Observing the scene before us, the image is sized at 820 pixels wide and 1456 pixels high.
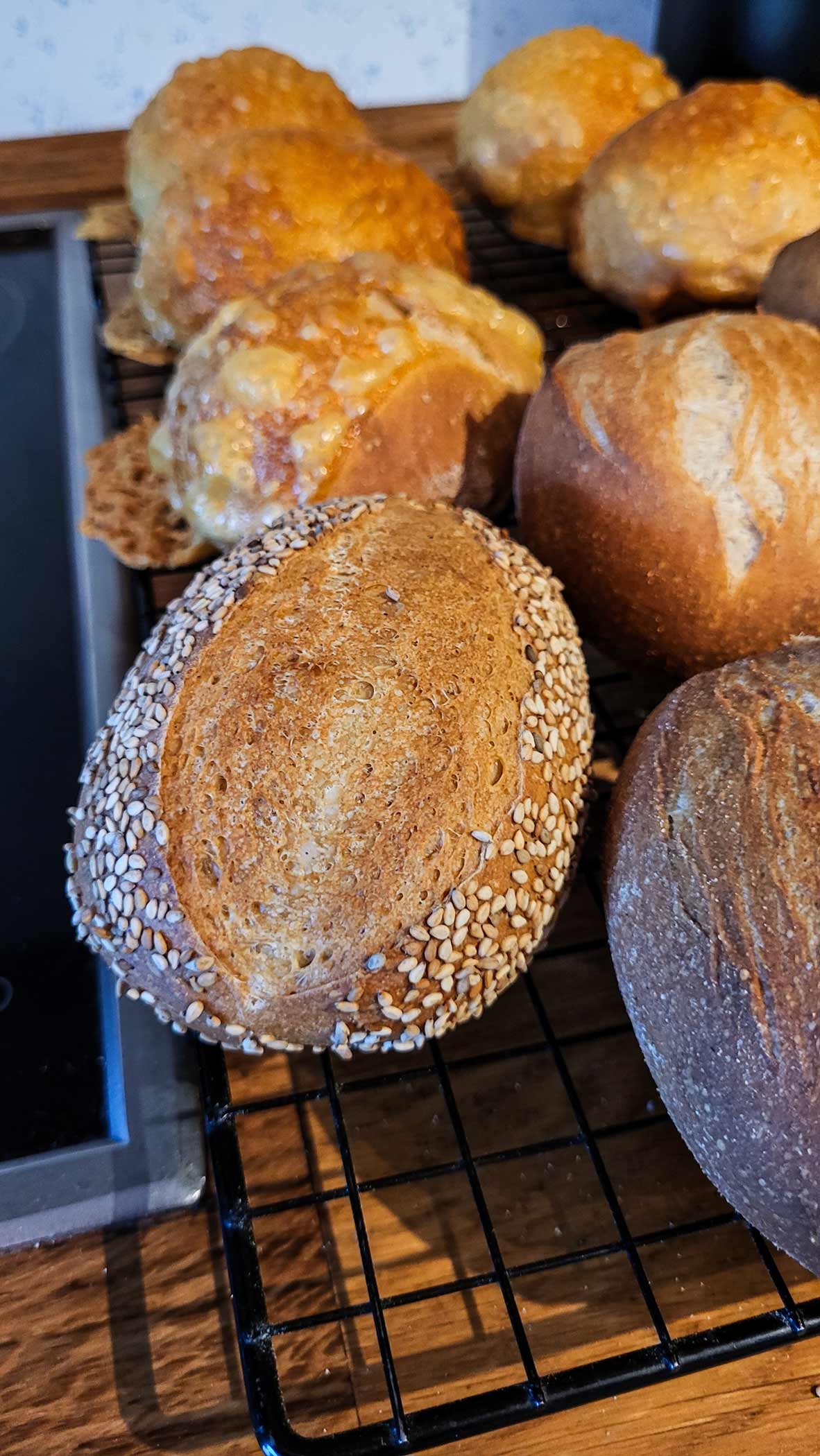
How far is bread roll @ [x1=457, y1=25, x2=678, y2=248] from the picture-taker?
5.25 ft

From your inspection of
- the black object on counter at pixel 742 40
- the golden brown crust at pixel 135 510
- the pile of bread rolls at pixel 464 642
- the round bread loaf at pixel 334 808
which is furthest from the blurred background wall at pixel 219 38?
the round bread loaf at pixel 334 808

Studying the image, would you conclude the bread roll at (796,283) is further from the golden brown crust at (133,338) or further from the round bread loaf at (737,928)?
the golden brown crust at (133,338)

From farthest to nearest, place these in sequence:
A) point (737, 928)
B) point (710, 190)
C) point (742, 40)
Answer: point (742, 40)
point (710, 190)
point (737, 928)

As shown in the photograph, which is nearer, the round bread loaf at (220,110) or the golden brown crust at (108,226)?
the round bread loaf at (220,110)

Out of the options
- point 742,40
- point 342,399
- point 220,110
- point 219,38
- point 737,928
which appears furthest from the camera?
point 219,38

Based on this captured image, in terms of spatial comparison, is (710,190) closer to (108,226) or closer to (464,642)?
(464,642)

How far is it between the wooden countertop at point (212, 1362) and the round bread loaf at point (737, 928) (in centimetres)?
15

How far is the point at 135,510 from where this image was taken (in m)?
1.38

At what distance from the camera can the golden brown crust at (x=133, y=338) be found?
5.16ft

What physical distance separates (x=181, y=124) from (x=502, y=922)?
1.36 m

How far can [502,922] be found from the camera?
86 cm

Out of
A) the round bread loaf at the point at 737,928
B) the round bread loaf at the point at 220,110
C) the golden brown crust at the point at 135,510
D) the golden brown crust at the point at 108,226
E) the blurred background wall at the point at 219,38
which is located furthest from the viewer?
the blurred background wall at the point at 219,38

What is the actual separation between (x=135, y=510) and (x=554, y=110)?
0.91 meters

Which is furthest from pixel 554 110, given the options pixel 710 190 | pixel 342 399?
pixel 342 399
